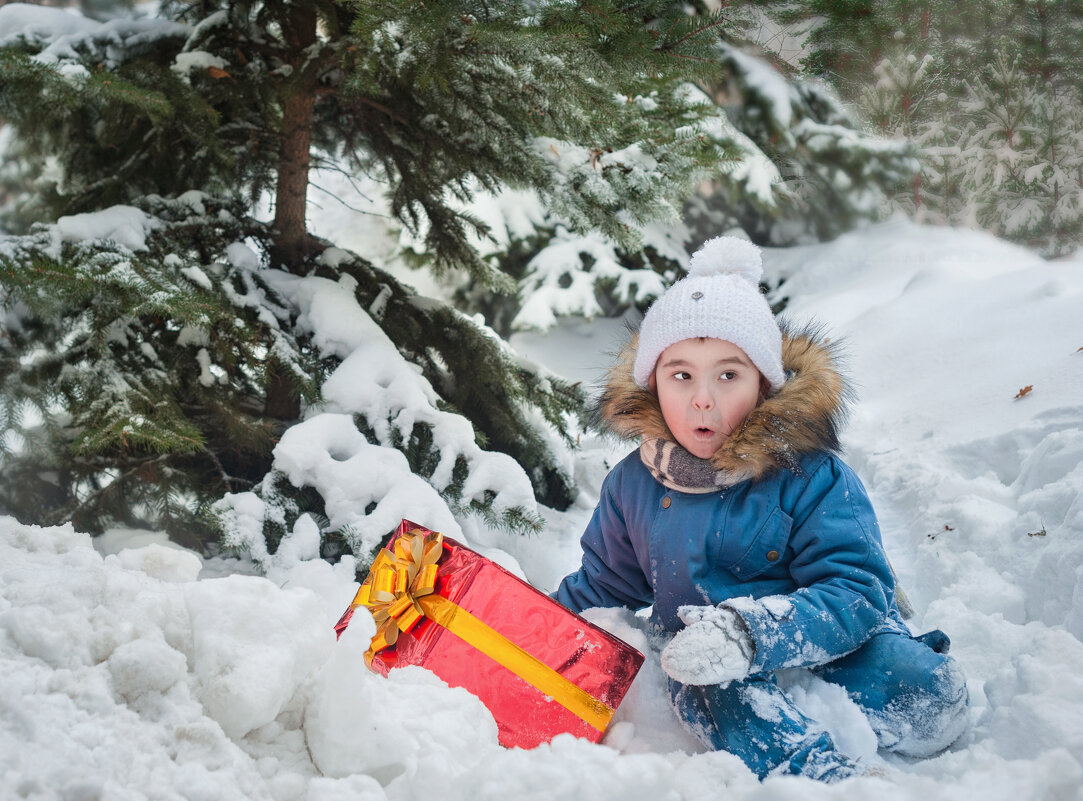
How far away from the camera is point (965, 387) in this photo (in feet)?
10.9

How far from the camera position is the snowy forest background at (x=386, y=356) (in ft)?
3.53

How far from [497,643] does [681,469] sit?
24.2 inches

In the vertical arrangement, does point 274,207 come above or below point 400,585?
above

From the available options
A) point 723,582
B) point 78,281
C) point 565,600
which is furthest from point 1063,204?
point 78,281

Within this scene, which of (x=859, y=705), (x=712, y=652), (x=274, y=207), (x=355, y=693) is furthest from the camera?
(x=274, y=207)

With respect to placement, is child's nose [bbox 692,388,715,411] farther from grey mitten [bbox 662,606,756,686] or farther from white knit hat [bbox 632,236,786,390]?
grey mitten [bbox 662,606,756,686]

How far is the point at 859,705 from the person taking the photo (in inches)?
60.3

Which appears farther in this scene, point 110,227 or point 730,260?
point 110,227

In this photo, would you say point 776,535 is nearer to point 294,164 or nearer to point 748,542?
point 748,542

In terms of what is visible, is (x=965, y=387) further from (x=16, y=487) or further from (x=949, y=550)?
(x=16, y=487)

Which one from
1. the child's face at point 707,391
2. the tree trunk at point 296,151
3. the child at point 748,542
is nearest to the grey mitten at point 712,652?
the child at point 748,542

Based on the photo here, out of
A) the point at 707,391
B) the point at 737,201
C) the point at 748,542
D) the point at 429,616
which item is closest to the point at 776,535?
the point at 748,542

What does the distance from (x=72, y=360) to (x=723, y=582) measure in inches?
78.1

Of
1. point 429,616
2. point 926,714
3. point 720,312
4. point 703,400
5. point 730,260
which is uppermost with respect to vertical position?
point 730,260
